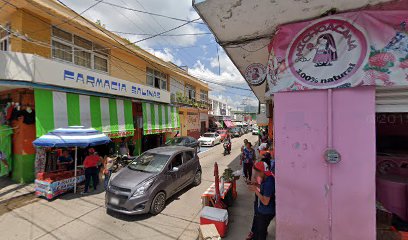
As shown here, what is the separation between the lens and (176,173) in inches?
272

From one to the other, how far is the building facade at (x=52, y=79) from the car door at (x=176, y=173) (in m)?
5.34

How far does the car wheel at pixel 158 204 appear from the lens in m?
5.74

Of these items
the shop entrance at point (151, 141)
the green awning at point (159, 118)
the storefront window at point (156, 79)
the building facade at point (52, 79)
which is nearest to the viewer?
the building facade at point (52, 79)

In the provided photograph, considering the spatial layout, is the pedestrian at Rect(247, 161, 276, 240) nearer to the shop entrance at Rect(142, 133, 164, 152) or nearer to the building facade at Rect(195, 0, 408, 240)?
the building facade at Rect(195, 0, 408, 240)

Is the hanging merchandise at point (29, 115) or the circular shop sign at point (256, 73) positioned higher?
the circular shop sign at point (256, 73)

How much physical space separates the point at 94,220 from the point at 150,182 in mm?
1751

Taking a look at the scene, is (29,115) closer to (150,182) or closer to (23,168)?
(23,168)

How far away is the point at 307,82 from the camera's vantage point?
138 inches

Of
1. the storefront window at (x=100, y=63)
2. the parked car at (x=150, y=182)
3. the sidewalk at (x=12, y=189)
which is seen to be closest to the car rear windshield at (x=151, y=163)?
the parked car at (x=150, y=182)

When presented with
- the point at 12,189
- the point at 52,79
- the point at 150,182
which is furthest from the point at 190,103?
the point at 150,182

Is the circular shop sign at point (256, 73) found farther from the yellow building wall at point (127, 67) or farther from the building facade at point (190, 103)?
the building facade at point (190, 103)

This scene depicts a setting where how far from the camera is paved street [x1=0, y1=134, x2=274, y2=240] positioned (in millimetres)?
4812

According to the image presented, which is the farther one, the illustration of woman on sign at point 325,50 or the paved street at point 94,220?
the paved street at point 94,220

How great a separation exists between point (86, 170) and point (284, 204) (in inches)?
276
